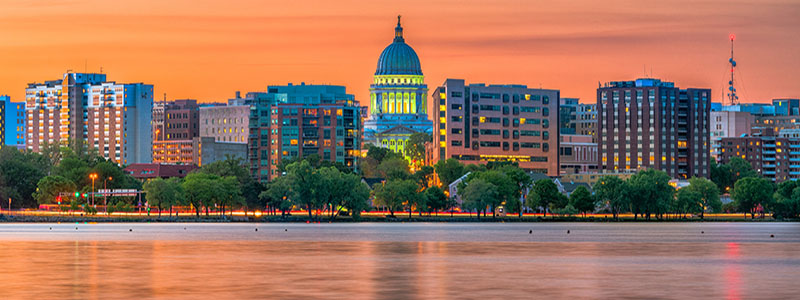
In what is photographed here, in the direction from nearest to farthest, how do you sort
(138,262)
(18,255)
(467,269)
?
(467,269)
(138,262)
(18,255)

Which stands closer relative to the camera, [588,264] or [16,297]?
[16,297]

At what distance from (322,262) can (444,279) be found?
48.7ft

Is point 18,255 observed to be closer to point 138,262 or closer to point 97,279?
point 138,262

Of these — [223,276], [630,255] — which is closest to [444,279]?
[223,276]

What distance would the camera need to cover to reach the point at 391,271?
6806cm

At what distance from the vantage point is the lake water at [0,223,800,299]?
54.5 meters

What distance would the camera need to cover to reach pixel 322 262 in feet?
247

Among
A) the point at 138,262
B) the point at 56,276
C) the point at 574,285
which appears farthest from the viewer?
the point at 138,262

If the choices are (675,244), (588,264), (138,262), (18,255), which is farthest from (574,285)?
(675,244)

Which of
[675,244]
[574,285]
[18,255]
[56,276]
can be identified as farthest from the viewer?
[675,244]

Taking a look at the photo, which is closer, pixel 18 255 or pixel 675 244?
pixel 18 255

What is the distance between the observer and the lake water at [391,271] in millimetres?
54469

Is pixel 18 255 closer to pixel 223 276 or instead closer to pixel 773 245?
pixel 223 276

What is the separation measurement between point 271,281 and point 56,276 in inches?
418
